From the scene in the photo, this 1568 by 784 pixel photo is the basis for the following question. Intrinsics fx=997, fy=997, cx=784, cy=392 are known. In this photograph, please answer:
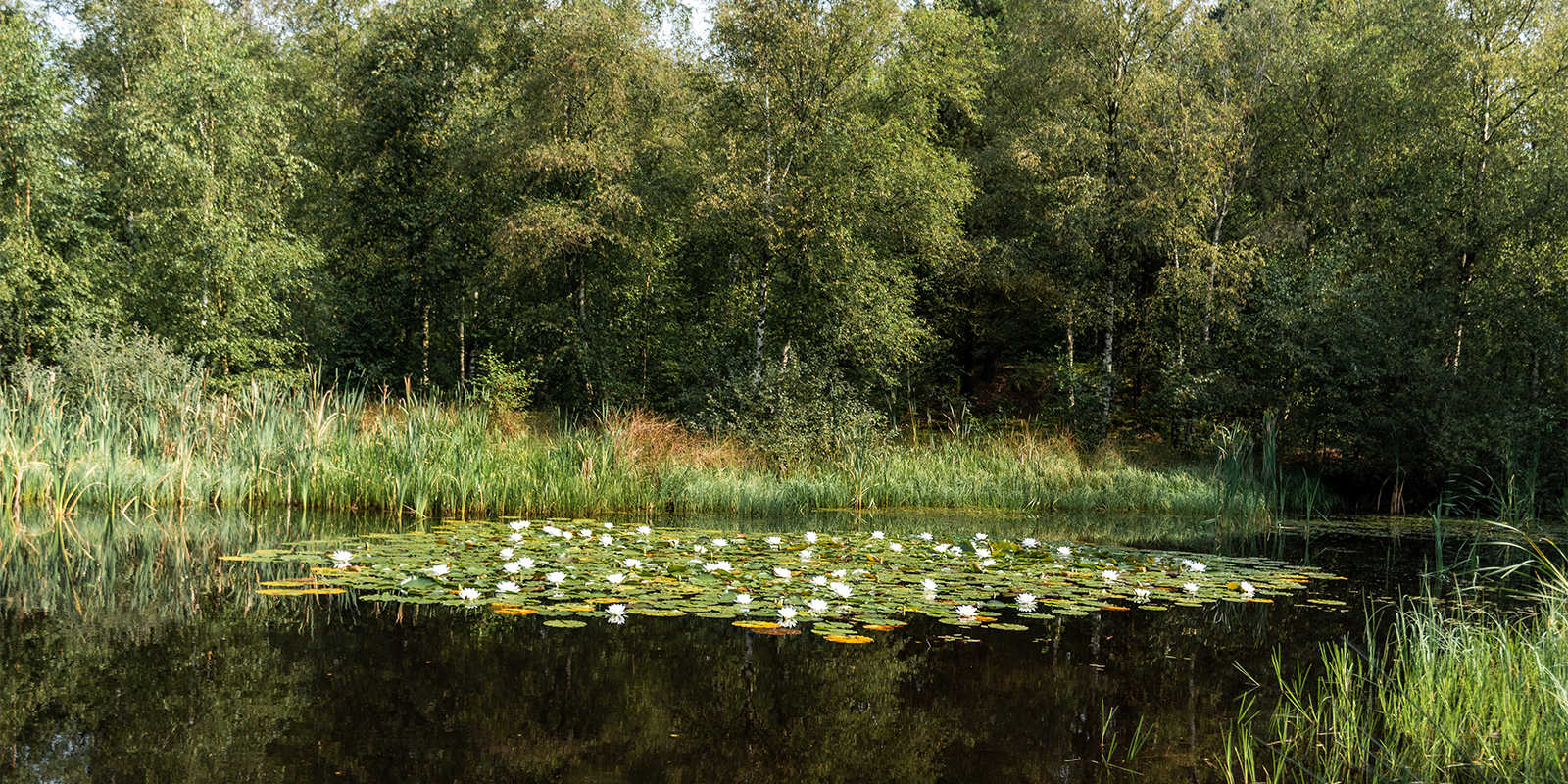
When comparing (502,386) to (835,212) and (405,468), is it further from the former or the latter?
(405,468)

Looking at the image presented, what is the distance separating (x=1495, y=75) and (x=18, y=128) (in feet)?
91.2

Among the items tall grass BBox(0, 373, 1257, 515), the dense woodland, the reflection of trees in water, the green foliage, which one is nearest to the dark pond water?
the reflection of trees in water

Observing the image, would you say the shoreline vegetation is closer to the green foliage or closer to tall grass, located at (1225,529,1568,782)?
the green foliage

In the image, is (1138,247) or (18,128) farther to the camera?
(1138,247)

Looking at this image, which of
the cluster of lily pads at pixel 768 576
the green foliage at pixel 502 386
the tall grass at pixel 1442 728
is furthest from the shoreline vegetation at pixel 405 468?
the tall grass at pixel 1442 728

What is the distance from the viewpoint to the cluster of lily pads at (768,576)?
21.1 ft

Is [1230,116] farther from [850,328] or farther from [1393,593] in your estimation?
[1393,593]

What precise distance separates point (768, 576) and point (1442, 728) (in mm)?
4482

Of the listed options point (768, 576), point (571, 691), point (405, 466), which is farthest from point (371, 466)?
point (571, 691)

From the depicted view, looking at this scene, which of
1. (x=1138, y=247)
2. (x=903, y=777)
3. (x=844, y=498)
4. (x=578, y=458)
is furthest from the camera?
(x=1138, y=247)

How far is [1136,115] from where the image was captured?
2152 cm

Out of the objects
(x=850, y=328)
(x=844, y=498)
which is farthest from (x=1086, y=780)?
(x=850, y=328)

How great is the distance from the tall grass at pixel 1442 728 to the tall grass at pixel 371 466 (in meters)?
9.08

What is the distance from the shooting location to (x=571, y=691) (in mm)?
4711
